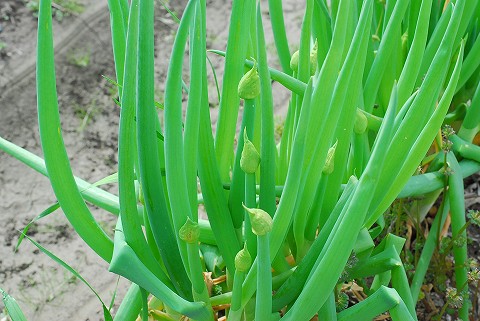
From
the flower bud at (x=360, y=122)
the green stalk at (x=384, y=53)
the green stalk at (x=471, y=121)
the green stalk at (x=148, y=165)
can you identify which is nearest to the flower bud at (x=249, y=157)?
the green stalk at (x=148, y=165)

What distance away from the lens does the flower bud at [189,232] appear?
2.82ft

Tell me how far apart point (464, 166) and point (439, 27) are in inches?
11.0

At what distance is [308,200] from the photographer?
954 millimetres

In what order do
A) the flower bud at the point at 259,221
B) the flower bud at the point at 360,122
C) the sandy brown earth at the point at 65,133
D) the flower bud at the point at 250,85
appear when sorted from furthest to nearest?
the sandy brown earth at the point at 65,133, the flower bud at the point at 360,122, the flower bud at the point at 250,85, the flower bud at the point at 259,221

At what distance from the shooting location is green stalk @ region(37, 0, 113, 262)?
0.82 meters

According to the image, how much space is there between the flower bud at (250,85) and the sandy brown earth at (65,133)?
896 mm

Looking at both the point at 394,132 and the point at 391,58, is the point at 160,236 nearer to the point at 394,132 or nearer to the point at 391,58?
the point at 394,132

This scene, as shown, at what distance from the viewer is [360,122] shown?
3.31 ft

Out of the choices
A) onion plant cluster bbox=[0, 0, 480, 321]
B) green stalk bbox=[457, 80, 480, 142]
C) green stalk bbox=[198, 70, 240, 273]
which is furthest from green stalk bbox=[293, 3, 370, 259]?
green stalk bbox=[457, 80, 480, 142]

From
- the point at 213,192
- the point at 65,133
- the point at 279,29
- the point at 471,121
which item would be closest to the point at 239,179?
the point at 213,192

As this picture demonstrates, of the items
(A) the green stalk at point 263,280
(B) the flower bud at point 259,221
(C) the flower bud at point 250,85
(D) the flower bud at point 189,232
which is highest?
(C) the flower bud at point 250,85

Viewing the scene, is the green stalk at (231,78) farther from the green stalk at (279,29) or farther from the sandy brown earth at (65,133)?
the sandy brown earth at (65,133)

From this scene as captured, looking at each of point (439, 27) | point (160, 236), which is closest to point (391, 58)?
point (439, 27)

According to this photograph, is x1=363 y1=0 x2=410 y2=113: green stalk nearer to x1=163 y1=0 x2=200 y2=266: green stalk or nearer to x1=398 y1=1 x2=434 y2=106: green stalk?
x1=398 y1=1 x2=434 y2=106: green stalk
